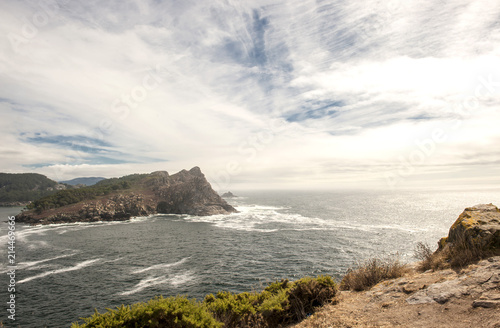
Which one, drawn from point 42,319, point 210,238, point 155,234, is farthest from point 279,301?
point 155,234

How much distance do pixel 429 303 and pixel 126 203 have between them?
4757 inches

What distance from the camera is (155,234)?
2522 inches

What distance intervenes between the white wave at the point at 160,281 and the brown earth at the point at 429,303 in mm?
Answer: 26756

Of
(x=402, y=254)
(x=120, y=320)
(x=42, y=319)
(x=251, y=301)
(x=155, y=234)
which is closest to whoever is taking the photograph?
(x=120, y=320)

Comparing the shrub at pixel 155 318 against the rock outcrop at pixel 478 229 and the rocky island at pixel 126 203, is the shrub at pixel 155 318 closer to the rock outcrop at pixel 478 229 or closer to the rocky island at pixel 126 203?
the rock outcrop at pixel 478 229

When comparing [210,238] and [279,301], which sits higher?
[279,301]

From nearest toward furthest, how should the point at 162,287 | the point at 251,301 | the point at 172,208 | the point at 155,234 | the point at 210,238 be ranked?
1. the point at 251,301
2. the point at 162,287
3. the point at 210,238
4. the point at 155,234
5. the point at 172,208

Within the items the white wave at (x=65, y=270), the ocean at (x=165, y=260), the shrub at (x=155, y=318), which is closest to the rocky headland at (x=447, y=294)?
the shrub at (x=155, y=318)

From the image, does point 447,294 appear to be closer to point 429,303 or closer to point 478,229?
point 429,303

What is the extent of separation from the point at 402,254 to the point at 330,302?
42.9m

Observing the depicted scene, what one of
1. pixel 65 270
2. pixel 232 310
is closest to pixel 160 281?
pixel 65 270

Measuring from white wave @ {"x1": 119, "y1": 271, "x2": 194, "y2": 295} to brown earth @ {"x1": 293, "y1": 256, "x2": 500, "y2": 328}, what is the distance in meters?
26.8

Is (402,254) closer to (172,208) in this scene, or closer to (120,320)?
(120,320)

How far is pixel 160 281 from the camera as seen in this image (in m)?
31.2
